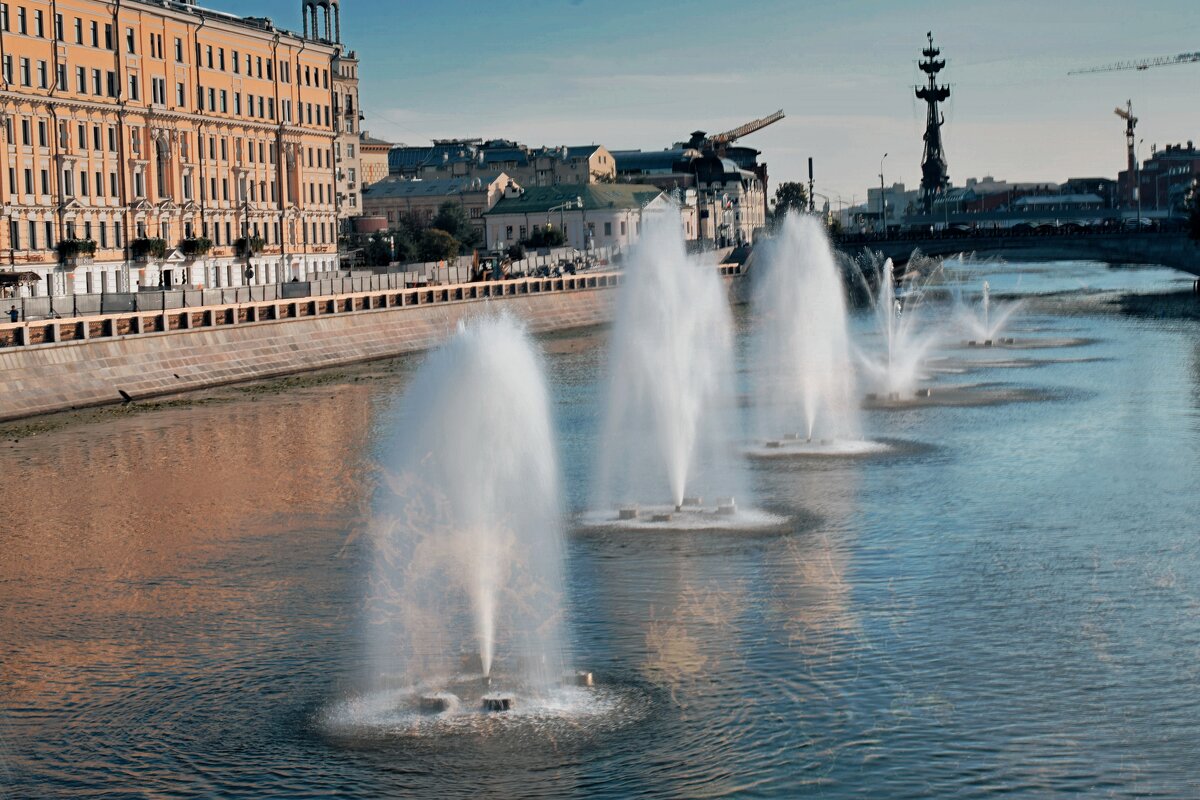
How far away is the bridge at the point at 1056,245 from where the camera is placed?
12388 cm

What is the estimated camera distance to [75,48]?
8319cm

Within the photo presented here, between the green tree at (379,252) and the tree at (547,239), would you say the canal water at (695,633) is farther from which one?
the tree at (547,239)

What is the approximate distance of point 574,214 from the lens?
17388 cm

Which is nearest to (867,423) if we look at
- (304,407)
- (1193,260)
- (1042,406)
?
(1042,406)

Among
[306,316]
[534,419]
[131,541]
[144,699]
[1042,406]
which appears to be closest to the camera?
[144,699]

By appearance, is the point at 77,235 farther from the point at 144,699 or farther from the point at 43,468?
the point at 144,699

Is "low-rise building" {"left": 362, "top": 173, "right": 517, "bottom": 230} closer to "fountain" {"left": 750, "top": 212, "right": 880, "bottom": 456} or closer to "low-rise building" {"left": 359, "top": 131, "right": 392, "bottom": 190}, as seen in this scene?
"low-rise building" {"left": 359, "top": 131, "right": 392, "bottom": 190}

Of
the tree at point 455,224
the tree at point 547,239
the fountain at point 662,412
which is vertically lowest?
the fountain at point 662,412

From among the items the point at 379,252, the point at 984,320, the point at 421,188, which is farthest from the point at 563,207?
the point at 984,320

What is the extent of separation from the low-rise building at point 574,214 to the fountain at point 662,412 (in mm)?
101340

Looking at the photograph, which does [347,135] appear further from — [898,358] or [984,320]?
[898,358]

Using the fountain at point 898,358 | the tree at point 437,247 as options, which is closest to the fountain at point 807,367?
the fountain at point 898,358

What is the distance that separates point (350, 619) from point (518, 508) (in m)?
3.65

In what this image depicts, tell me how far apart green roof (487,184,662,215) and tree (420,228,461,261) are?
36.2 meters
